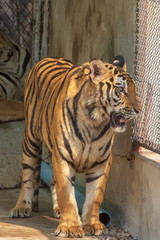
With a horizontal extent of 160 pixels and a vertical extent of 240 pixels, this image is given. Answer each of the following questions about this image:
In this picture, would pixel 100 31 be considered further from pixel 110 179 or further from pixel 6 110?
pixel 6 110

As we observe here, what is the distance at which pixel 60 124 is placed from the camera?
5.87 m

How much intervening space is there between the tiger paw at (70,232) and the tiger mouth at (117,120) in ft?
2.57

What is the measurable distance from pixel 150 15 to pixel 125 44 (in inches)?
22.7

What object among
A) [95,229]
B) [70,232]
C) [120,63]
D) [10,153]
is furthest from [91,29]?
[70,232]

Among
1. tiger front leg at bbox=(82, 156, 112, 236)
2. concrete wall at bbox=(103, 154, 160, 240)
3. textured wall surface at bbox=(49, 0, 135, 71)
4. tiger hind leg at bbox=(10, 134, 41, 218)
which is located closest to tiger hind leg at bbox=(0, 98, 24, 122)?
textured wall surface at bbox=(49, 0, 135, 71)

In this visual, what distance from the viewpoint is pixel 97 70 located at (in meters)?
5.71

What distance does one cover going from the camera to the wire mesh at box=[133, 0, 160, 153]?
5.70m

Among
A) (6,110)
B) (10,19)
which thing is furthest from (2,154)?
(10,19)

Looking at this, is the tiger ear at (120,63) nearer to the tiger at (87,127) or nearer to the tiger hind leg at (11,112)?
the tiger at (87,127)

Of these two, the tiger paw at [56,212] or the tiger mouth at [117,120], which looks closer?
the tiger mouth at [117,120]

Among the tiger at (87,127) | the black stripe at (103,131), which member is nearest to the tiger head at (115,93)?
the tiger at (87,127)

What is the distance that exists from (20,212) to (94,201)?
851 millimetres

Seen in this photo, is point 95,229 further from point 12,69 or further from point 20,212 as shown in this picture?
point 12,69

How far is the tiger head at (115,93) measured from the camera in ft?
18.4
